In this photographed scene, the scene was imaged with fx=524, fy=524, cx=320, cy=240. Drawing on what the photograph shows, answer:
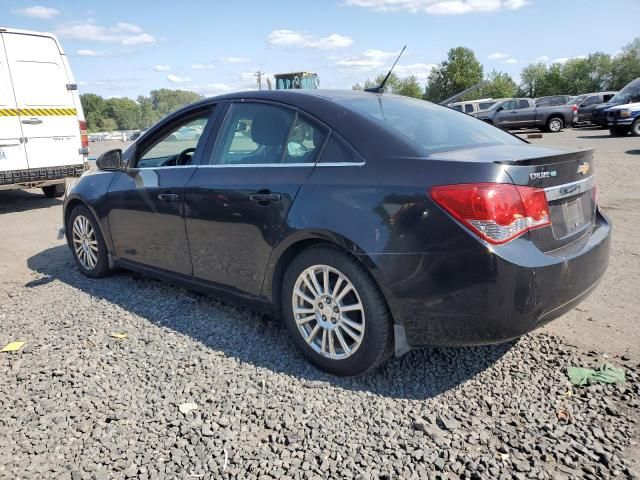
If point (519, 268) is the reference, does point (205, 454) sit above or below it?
below

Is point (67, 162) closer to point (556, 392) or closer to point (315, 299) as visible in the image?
point (315, 299)

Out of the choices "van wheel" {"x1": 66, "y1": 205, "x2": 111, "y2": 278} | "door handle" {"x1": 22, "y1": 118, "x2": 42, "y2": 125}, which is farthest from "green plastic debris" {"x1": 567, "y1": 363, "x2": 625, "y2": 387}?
"door handle" {"x1": 22, "y1": 118, "x2": 42, "y2": 125}

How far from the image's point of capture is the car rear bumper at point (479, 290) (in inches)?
96.6

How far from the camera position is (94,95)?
12631 centimetres

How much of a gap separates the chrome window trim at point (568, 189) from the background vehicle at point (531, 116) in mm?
24875

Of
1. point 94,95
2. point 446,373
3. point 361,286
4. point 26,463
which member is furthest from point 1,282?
point 94,95

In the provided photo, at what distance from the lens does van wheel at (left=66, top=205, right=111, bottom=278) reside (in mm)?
4844

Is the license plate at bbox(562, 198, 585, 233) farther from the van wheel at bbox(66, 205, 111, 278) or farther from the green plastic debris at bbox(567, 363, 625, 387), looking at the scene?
the van wheel at bbox(66, 205, 111, 278)

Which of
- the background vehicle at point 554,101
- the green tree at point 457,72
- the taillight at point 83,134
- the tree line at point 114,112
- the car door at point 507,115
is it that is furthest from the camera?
the tree line at point 114,112

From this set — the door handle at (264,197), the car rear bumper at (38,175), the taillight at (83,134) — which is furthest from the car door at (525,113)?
the door handle at (264,197)

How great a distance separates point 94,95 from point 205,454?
459 feet

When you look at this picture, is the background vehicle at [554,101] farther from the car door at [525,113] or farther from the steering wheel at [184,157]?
the steering wheel at [184,157]

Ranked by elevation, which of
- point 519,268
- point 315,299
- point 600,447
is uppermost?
point 519,268

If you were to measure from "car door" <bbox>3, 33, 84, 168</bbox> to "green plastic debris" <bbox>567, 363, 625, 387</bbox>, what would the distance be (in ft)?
29.0
